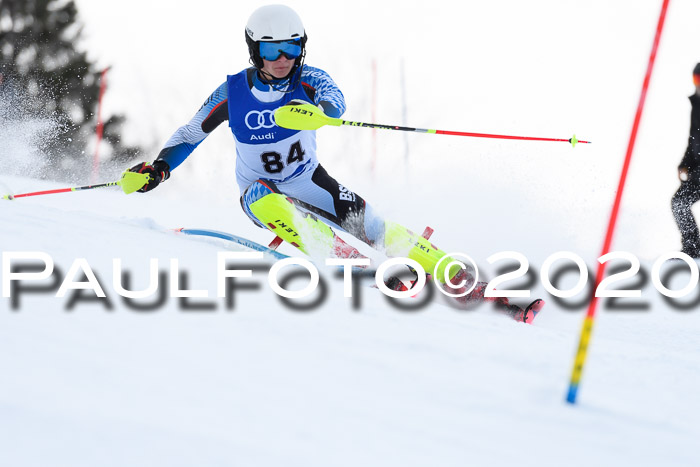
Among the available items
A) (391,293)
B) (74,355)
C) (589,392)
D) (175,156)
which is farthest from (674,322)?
(74,355)

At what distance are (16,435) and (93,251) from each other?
4.63 ft

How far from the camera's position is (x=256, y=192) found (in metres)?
3.27

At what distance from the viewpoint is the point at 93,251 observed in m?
2.41

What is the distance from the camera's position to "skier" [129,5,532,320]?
3195 mm

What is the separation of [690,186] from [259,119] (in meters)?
3.38

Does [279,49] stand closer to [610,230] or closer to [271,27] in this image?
A: [271,27]

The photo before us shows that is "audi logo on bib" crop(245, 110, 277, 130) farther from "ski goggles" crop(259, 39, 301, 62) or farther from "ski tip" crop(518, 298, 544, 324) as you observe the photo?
"ski tip" crop(518, 298, 544, 324)

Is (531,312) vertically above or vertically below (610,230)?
below

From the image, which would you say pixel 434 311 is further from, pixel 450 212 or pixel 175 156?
pixel 450 212

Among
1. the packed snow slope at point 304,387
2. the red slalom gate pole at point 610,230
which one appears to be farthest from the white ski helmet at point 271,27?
the red slalom gate pole at point 610,230

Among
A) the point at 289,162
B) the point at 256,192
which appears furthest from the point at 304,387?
the point at 289,162

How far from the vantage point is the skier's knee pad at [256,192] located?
127 inches

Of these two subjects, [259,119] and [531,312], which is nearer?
[531,312]

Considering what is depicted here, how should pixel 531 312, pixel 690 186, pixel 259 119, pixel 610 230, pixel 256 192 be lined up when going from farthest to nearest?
1. pixel 690 186
2. pixel 259 119
3. pixel 256 192
4. pixel 531 312
5. pixel 610 230
